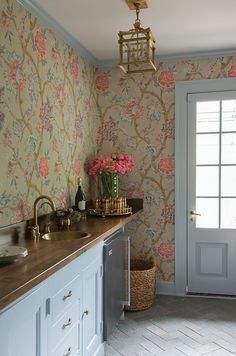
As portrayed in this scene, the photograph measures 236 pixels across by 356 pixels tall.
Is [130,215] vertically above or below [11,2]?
below

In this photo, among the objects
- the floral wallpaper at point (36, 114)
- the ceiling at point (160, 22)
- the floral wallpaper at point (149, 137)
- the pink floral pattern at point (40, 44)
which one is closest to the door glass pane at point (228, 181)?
the floral wallpaper at point (149, 137)

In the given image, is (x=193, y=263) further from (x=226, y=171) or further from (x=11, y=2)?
(x=11, y=2)

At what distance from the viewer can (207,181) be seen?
370cm

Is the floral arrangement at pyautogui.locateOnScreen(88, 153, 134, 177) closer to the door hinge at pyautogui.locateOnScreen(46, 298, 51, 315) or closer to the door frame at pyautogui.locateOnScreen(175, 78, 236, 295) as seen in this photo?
the door frame at pyautogui.locateOnScreen(175, 78, 236, 295)

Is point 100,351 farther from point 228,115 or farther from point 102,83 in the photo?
point 102,83

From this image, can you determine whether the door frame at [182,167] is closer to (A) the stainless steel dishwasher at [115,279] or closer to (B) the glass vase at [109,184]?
(B) the glass vase at [109,184]

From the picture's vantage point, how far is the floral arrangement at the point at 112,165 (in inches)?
133

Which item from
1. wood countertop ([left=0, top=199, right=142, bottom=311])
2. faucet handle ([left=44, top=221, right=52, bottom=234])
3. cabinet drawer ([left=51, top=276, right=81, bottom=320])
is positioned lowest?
cabinet drawer ([left=51, top=276, right=81, bottom=320])

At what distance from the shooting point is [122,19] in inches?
108

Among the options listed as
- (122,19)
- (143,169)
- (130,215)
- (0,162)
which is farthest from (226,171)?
(0,162)

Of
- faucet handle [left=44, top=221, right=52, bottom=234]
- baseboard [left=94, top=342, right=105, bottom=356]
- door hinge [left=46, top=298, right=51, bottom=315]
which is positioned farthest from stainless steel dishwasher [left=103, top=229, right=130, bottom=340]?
door hinge [left=46, top=298, right=51, bottom=315]

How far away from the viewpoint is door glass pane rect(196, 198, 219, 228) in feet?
12.1

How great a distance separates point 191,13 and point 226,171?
62.5 inches

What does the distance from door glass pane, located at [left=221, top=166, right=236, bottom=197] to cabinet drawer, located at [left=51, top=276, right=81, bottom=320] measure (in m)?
2.09
